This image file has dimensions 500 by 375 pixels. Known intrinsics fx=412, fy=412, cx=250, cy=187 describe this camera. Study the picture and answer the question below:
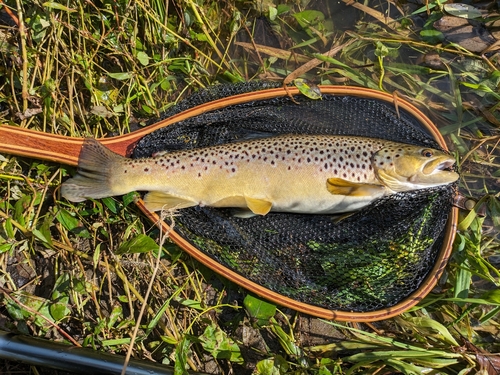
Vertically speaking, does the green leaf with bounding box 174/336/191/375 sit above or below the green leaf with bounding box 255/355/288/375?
above

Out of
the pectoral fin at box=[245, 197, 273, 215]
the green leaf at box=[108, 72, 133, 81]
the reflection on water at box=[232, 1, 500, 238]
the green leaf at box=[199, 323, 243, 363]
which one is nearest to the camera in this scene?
the pectoral fin at box=[245, 197, 273, 215]

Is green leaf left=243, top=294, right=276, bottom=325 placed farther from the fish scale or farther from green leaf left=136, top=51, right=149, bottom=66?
green leaf left=136, top=51, right=149, bottom=66

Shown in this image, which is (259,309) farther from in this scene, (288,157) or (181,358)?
(288,157)

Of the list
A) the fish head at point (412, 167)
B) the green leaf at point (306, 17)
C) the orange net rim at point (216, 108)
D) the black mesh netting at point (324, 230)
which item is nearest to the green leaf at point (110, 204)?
the orange net rim at point (216, 108)

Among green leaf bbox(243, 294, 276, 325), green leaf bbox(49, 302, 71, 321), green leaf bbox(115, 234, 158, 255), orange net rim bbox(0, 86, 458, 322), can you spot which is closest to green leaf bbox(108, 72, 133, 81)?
orange net rim bbox(0, 86, 458, 322)

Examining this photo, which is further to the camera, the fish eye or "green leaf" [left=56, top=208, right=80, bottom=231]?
"green leaf" [left=56, top=208, right=80, bottom=231]

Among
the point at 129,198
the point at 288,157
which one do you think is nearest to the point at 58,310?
the point at 129,198

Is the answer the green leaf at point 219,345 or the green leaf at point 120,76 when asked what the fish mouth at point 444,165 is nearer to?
the green leaf at point 219,345
